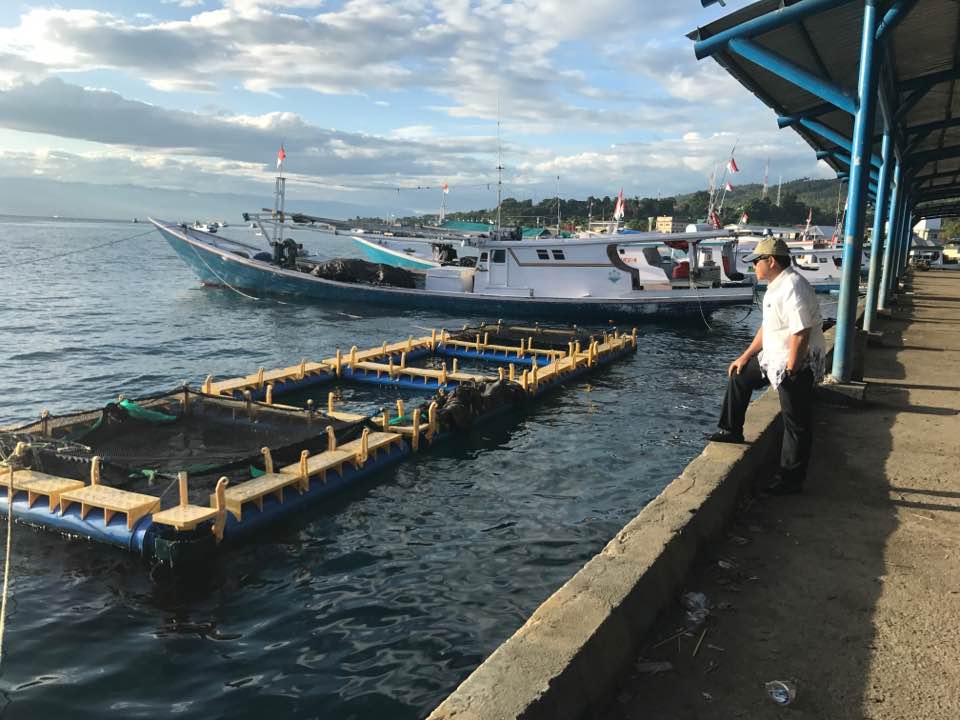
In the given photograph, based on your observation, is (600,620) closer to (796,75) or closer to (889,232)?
(796,75)

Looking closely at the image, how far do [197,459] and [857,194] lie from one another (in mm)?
8748

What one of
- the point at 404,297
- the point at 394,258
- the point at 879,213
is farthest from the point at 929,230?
the point at 879,213

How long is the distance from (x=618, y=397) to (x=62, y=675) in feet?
37.6

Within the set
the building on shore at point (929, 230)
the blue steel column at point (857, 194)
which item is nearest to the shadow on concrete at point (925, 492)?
the blue steel column at point (857, 194)

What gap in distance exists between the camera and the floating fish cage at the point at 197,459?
275 inches

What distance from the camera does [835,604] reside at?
4.03 meters

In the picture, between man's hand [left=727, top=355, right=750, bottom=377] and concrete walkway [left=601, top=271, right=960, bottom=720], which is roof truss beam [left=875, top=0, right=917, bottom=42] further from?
man's hand [left=727, top=355, right=750, bottom=377]

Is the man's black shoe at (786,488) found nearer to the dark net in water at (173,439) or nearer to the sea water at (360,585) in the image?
the sea water at (360,585)

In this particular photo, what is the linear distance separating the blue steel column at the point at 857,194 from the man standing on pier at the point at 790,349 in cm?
334

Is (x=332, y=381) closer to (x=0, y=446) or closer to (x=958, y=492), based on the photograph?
(x=0, y=446)

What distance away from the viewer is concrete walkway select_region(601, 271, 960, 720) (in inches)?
127

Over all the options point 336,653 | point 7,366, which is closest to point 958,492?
point 336,653

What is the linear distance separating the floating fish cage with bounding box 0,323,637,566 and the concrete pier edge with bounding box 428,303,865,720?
14.4 feet

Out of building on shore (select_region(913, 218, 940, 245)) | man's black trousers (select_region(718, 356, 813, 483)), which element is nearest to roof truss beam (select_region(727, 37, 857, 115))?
man's black trousers (select_region(718, 356, 813, 483))
